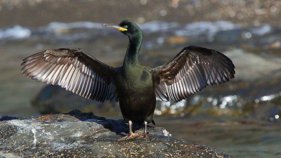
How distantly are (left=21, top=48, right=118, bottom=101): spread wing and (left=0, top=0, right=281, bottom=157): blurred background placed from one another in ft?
7.48

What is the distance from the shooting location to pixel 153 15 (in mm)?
19484

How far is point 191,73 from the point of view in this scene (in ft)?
27.9

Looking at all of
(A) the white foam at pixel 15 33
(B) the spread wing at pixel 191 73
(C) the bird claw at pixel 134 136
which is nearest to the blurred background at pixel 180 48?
(A) the white foam at pixel 15 33

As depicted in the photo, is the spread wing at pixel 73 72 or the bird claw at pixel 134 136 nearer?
the bird claw at pixel 134 136

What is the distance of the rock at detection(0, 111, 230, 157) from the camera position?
7270 mm

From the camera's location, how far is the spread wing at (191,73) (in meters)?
8.28

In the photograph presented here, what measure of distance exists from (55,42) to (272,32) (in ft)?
15.2

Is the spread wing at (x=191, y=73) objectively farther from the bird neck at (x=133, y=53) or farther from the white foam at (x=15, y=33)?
the white foam at (x=15, y=33)

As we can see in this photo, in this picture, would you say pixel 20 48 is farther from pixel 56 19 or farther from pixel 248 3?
pixel 248 3

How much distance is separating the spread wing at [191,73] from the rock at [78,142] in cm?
65

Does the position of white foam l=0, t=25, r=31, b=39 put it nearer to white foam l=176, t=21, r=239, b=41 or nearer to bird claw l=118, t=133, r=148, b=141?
white foam l=176, t=21, r=239, b=41

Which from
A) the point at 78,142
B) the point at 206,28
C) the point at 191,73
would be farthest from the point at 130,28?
the point at 206,28

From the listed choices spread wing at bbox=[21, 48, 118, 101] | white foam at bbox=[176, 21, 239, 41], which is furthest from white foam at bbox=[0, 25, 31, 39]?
spread wing at bbox=[21, 48, 118, 101]

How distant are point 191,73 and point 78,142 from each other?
5.23 ft
